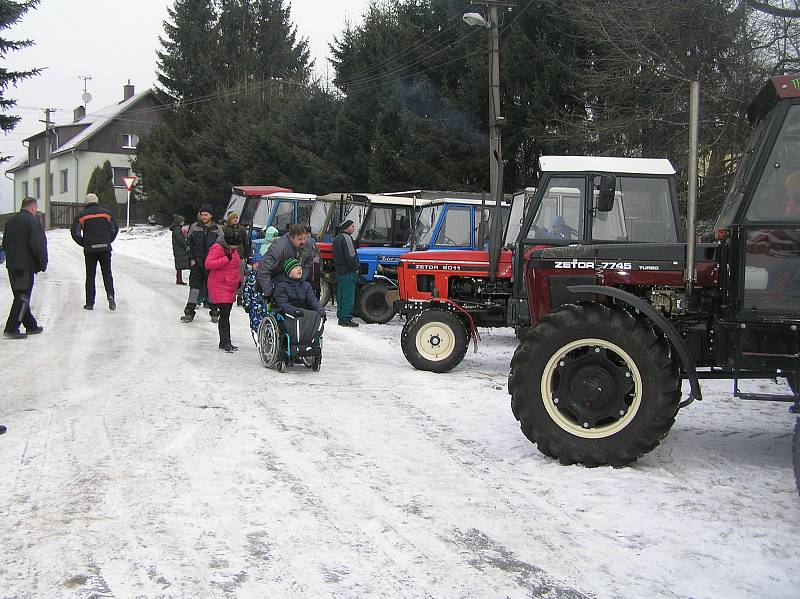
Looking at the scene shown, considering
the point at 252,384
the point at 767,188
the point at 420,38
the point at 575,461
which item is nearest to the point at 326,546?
the point at 575,461

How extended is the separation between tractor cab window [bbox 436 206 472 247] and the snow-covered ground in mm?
4269

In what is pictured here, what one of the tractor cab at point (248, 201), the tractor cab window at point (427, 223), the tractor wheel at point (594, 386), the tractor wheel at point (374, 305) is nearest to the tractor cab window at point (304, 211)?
the tractor cab at point (248, 201)

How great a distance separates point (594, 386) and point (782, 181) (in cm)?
177

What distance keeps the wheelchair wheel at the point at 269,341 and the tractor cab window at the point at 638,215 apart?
3.69 metres

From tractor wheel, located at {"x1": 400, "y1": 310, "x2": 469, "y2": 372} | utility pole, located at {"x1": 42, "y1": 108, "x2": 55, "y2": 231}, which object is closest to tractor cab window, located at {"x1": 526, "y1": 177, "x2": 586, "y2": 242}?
tractor wheel, located at {"x1": 400, "y1": 310, "x2": 469, "y2": 372}

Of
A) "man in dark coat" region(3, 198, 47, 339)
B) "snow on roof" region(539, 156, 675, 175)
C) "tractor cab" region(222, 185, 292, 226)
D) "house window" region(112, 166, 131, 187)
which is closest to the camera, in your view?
"snow on roof" region(539, 156, 675, 175)

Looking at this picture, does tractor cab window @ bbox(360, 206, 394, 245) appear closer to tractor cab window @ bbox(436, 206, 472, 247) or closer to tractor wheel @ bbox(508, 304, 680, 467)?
tractor cab window @ bbox(436, 206, 472, 247)

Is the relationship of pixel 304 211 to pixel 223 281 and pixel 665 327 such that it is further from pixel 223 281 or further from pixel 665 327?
pixel 665 327

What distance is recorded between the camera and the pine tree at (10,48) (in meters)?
20.9

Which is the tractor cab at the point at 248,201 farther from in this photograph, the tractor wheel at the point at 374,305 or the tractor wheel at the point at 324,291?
the tractor wheel at the point at 374,305

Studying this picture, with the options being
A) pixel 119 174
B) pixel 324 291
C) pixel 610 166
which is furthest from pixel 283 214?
pixel 119 174

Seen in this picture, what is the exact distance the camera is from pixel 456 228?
1298 centimetres

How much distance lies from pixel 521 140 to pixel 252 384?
16466 mm

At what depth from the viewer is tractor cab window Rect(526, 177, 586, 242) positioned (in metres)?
9.30
